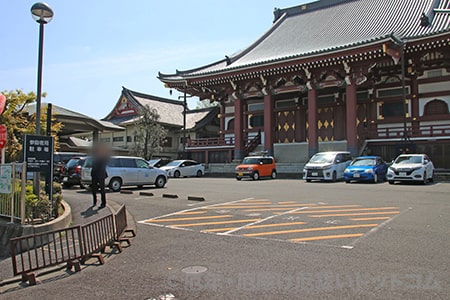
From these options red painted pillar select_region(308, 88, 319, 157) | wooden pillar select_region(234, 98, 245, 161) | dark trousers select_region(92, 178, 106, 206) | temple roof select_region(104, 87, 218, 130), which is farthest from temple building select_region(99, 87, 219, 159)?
dark trousers select_region(92, 178, 106, 206)

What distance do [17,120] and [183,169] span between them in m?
15.5

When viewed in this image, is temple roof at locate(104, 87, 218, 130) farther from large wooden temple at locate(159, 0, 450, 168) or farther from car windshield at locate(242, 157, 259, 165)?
car windshield at locate(242, 157, 259, 165)

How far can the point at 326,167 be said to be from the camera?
19.5 m

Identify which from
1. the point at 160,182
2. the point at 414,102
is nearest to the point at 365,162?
the point at 414,102

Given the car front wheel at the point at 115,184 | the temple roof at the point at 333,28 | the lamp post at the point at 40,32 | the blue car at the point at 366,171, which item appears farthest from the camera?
the temple roof at the point at 333,28

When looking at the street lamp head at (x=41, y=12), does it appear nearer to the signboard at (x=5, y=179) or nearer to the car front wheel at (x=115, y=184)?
the signboard at (x=5, y=179)

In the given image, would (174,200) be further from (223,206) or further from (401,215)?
(401,215)

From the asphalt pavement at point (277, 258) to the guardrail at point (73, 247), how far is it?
30 centimetres

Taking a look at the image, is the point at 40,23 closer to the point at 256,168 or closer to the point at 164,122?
the point at 256,168

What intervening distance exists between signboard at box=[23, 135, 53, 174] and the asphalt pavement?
2.45 m

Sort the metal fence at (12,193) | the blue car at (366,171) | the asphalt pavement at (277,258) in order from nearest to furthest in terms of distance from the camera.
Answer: the asphalt pavement at (277,258) → the metal fence at (12,193) → the blue car at (366,171)

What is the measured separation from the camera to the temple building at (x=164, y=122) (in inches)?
1618

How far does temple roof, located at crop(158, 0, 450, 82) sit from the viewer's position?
24.3 metres

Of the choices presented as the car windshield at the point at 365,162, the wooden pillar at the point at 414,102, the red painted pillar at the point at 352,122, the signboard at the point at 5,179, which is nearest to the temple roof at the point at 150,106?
the red painted pillar at the point at 352,122
